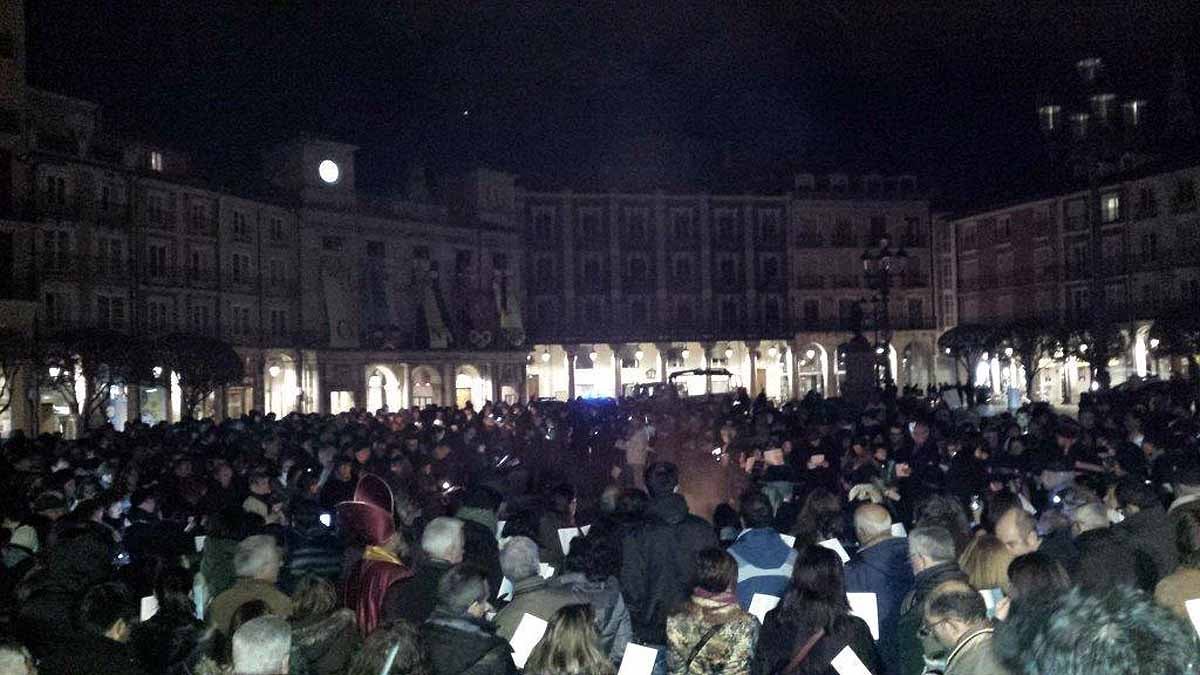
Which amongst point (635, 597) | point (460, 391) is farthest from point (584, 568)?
point (460, 391)

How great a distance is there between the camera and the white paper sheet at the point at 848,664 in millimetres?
5031

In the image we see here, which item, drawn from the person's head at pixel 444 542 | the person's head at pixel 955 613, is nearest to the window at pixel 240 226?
the person's head at pixel 444 542

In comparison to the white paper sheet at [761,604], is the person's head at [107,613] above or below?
above

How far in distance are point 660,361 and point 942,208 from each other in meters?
22.7

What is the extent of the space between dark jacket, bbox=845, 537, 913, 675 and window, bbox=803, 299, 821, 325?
69.5m

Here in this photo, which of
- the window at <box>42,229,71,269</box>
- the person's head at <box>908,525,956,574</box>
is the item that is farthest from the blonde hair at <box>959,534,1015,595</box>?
the window at <box>42,229,71,269</box>

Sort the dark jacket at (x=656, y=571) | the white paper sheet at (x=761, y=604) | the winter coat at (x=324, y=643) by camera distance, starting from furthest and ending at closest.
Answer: the dark jacket at (x=656, y=571) → the white paper sheet at (x=761, y=604) → the winter coat at (x=324, y=643)

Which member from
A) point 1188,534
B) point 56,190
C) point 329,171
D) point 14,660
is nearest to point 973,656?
point 1188,534

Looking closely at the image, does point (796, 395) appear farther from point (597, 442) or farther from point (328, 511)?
Answer: point (328, 511)

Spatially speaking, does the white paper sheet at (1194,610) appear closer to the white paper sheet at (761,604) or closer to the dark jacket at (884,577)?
the dark jacket at (884,577)

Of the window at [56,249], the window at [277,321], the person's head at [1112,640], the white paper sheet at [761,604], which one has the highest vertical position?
the window at [56,249]

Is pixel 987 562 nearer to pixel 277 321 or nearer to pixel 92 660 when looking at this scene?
pixel 92 660

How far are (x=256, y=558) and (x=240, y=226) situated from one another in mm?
49942

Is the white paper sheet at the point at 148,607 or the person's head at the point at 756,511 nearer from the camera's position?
the white paper sheet at the point at 148,607
